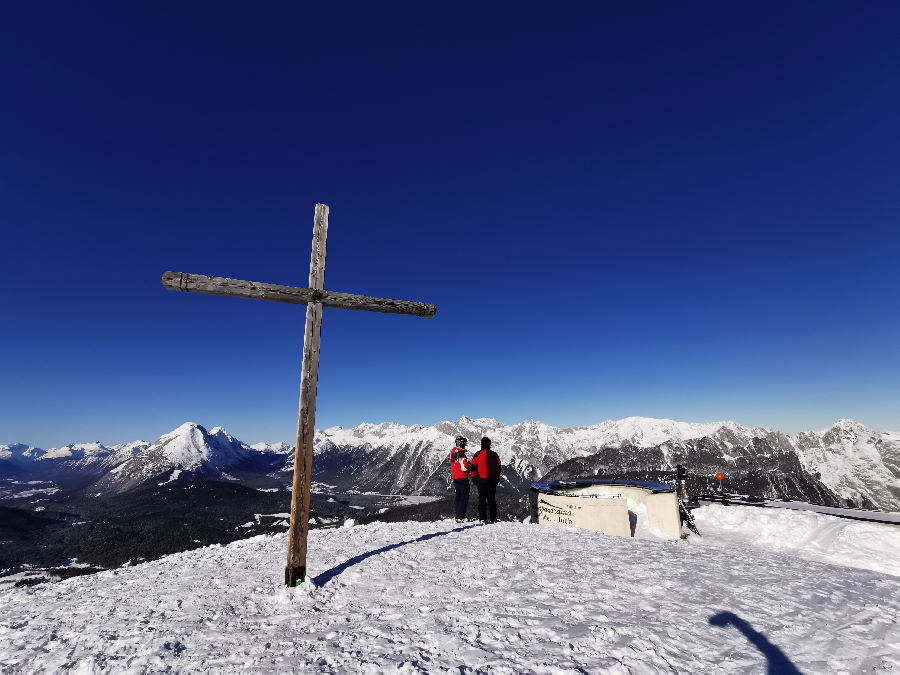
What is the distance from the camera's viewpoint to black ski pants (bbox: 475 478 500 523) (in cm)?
1466

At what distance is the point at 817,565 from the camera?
8.93m

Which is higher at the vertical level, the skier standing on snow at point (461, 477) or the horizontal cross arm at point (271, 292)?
the horizontal cross arm at point (271, 292)

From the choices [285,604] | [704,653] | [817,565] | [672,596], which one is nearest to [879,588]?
[817,565]

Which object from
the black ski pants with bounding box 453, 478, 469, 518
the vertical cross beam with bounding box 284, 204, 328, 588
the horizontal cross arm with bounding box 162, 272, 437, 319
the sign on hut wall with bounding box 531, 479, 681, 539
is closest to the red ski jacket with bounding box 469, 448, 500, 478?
the black ski pants with bounding box 453, 478, 469, 518

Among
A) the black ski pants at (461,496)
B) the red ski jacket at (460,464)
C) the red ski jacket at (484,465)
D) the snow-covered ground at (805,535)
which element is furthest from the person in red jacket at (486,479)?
the snow-covered ground at (805,535)

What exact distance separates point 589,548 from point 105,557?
890 feet

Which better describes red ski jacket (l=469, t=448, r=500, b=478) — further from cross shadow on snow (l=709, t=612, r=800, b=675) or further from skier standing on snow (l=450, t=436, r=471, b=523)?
cross shadow on snow (l=709, t=612, r=800, b=675)

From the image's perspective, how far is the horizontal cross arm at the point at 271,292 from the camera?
8.02 m

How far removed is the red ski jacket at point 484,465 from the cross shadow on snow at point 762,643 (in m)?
9.48

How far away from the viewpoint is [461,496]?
15.0 metres

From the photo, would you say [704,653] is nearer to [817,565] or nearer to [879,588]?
[879,588]

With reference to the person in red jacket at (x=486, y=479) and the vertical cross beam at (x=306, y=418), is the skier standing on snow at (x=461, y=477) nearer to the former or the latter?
the person in red jacket at (x=486, y=479)

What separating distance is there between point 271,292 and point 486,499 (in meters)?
10.7

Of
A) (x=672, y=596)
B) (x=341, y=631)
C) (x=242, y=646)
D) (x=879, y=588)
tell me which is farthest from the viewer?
(x=879, y=588)
